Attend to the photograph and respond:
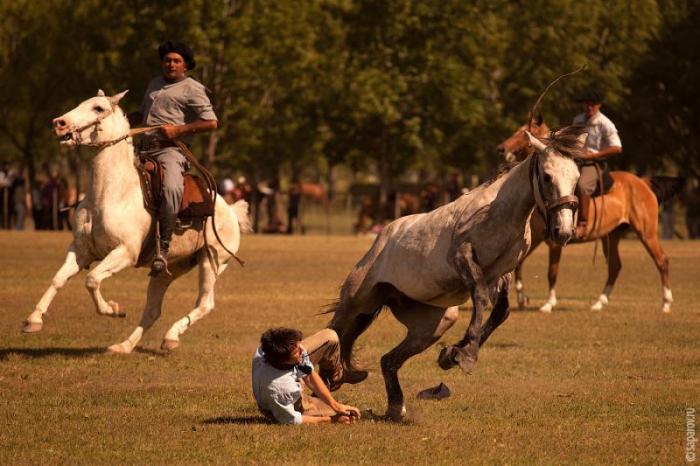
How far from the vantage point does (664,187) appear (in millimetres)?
23484

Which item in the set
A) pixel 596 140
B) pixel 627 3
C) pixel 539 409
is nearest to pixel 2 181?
pixel 627 3

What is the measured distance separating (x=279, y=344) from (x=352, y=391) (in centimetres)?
266

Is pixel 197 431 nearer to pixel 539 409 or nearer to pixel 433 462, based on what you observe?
pixel 433 462

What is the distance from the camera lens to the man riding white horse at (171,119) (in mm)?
15492

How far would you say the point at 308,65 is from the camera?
59.1 metres

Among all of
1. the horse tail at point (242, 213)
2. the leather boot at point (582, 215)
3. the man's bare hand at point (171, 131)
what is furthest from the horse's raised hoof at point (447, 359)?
the leather boot at point (582, 215)

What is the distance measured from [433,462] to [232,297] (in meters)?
14.1

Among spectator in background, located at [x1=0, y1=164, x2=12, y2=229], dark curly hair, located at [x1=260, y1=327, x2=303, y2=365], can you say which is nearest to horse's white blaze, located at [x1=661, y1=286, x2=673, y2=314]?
dark curly hair, located at [x1=260, y1=327, x2=303, y2=365]

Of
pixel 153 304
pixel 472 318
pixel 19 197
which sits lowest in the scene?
pixel 19 197

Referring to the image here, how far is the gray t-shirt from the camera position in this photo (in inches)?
615

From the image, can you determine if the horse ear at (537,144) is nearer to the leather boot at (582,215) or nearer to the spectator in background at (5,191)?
the leather boot at (582,215)

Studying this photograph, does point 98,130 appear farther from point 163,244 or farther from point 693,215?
Result: point 693,215

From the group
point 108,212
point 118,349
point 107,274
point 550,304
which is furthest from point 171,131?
point 550,304

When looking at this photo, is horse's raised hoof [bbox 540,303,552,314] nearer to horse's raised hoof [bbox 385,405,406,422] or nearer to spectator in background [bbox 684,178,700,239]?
horse's raised hoof [bbox 385,405,406,422]
